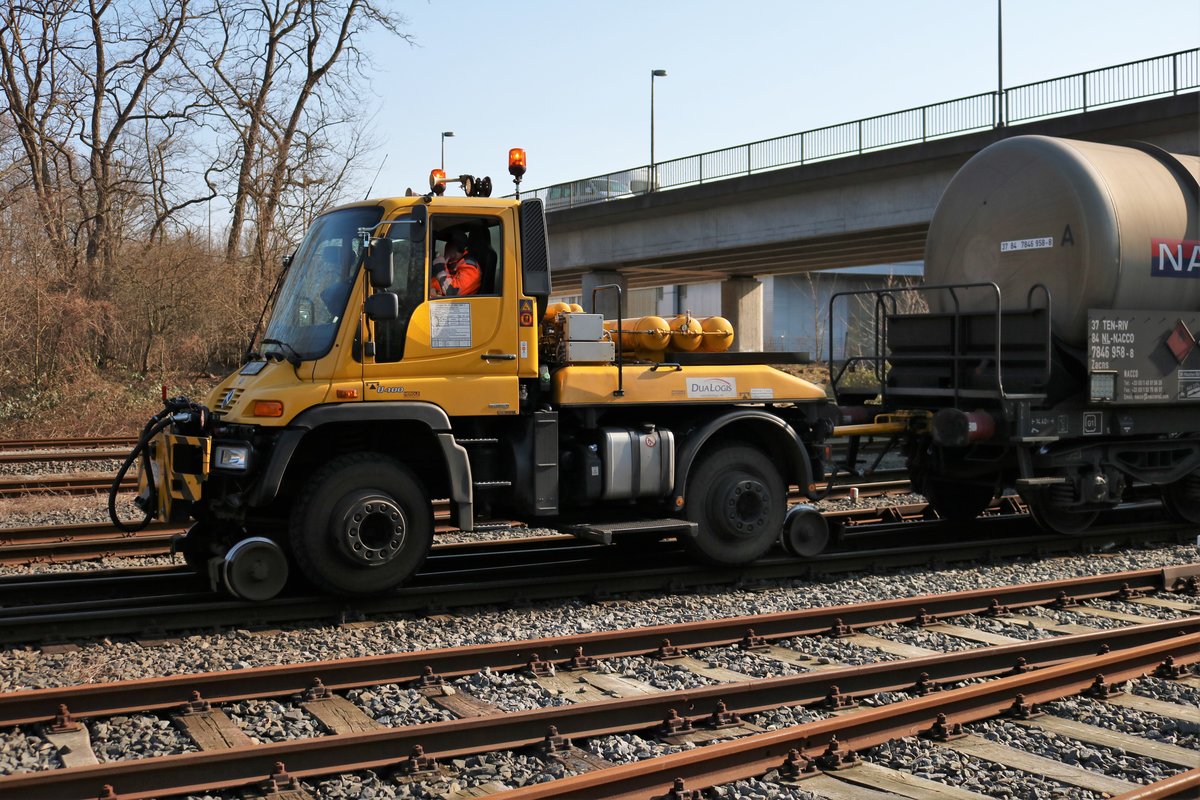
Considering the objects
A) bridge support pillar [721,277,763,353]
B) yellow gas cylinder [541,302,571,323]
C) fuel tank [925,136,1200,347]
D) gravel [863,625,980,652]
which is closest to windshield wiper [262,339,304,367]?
yellow gas cylinder [541,302,571,323]

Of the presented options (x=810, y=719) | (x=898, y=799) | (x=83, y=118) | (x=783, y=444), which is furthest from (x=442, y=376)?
(x=83, y=118)

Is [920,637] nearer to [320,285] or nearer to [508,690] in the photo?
[508,690]

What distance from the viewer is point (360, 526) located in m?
8.35

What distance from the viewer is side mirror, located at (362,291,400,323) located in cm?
826

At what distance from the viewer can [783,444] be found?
34.2 ft

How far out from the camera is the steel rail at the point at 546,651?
6.02 metres

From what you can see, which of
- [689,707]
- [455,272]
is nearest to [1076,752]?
[689,707]

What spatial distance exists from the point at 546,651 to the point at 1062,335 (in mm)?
6704

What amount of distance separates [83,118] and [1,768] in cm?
3004

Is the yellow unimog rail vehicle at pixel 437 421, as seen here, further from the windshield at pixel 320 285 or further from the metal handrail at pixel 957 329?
the metal handrail at pixel 957 329

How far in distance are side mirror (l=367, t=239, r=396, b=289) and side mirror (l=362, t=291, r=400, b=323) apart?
0.28 ft

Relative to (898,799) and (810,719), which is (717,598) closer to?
(810,719)

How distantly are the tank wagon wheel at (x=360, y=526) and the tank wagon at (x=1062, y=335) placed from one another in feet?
17.0

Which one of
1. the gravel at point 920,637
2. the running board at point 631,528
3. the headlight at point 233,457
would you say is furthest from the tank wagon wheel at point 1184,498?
the headlight at point 233,457
